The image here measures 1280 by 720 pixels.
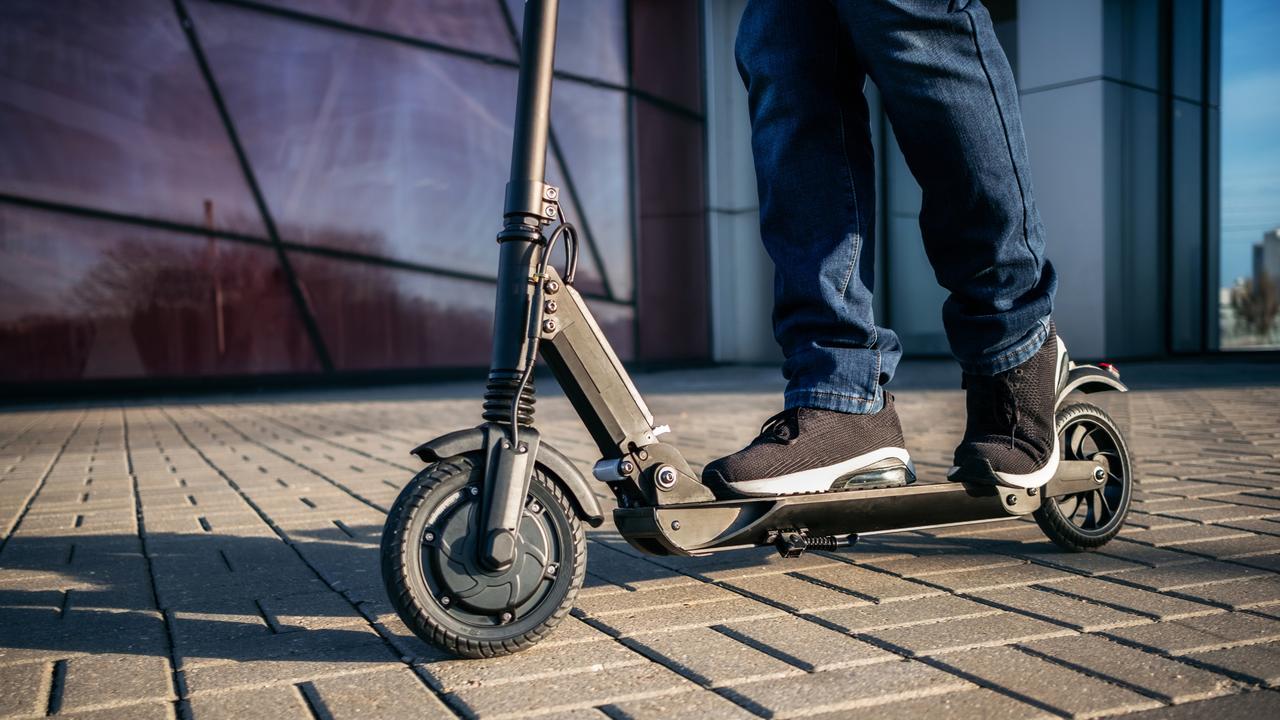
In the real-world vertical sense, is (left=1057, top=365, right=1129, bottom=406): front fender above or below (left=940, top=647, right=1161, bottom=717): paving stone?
above

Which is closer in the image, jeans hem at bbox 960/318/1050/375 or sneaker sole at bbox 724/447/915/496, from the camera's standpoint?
sneaker sole at bbox 724/447/915/496

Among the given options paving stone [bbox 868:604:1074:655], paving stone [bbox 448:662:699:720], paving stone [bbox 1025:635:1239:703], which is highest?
paving stone [bbox 1025:635:1239:703]

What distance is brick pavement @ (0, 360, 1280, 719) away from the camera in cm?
136

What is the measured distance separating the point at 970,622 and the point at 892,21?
1.08 meters

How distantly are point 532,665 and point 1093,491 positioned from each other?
143 centimetres

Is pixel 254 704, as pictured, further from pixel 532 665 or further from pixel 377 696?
pixel 532 665

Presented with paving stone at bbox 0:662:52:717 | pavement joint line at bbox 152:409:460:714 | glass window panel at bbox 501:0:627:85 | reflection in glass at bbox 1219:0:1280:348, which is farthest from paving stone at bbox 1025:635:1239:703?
reflection in glass at bbox 1219:0:1280:348

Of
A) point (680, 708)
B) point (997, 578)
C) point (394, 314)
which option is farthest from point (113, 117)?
point (680, 708)

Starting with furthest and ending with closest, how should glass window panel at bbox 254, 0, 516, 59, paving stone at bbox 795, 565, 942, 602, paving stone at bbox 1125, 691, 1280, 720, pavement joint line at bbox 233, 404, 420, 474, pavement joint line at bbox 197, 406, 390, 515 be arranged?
glass window panel at bbox 254, 0, 516, 59
pavement joint line at bbox 233, 404, 420, 474
pavement joint line at bbox 197, 406, 390, 515
paving stone at bbox 795, 565, 942, 602
paving stone at bbox 1125, 691, 1280, 720

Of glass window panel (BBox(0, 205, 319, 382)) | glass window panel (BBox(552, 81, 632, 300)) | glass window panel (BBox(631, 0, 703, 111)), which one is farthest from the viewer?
glass window panel (BBox(631, 0, 703, 111))

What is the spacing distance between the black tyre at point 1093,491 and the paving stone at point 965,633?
0.55 m

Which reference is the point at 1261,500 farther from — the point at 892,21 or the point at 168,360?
the point at 168,360

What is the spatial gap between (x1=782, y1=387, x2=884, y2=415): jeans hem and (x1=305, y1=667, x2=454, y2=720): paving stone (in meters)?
0.86

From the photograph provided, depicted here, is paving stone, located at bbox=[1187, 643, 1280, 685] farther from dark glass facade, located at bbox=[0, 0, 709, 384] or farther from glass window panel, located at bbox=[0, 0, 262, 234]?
glass window panel, located at bbox=[0, 0, 262, 234]
